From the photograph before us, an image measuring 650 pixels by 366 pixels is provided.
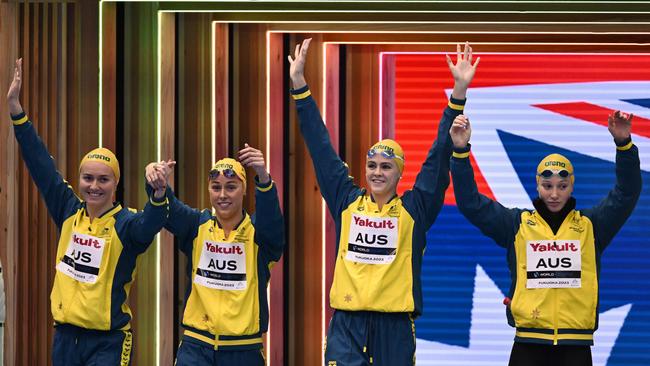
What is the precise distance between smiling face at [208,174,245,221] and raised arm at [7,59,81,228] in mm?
834

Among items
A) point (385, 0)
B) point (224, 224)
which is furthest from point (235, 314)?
point (385, 0)

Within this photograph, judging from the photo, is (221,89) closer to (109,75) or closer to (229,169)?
(109,75)

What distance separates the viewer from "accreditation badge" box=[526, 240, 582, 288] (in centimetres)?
752

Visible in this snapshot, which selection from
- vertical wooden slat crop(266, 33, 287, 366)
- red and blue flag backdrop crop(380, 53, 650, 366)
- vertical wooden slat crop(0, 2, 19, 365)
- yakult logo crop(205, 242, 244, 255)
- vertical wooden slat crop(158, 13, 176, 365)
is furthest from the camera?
red and blue flag backdrop crop(380, 53, 650, 366)

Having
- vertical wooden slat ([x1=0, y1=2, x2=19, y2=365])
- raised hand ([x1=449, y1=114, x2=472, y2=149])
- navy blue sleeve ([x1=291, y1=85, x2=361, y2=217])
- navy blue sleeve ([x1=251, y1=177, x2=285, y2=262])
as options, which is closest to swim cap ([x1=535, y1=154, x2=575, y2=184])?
raised hand ([x1=449, y1=114, x2=472, y2=149])

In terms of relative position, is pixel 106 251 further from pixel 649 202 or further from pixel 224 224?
pixel 649 202

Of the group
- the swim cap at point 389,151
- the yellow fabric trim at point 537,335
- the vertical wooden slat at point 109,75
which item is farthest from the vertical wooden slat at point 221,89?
the yellow fabric trim at point 537,335

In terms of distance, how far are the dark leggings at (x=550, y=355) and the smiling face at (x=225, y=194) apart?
179 centimetres

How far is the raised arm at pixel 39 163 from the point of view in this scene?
25.3 feet

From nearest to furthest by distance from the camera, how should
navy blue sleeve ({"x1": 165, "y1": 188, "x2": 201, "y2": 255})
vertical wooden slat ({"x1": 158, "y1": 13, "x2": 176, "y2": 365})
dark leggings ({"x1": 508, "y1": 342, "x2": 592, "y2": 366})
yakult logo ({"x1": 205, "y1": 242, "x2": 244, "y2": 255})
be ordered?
dark leggings ({"x1": 508, "y1": 342, "x2": 592, "y2": 366})
yakult logo ({"x1": 205, "y1": 242, "x2": 244, "y2": 255})
navy blue sleeve ({"x1": 165, "y1": 188, "x2": 201, "y2": 255})
vertical wooden slat ({"x1": 158, "y1": 13, "x2": 176, "y2": 365})

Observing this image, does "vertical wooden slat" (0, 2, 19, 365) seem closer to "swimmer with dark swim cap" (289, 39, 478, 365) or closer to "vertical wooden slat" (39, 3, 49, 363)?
"vertical wooden slat" (39, 3, 49, 363)

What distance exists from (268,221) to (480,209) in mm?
1203

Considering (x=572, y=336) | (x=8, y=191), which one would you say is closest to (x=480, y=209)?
(x=572, y=336)

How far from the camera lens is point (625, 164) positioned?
753 cm
